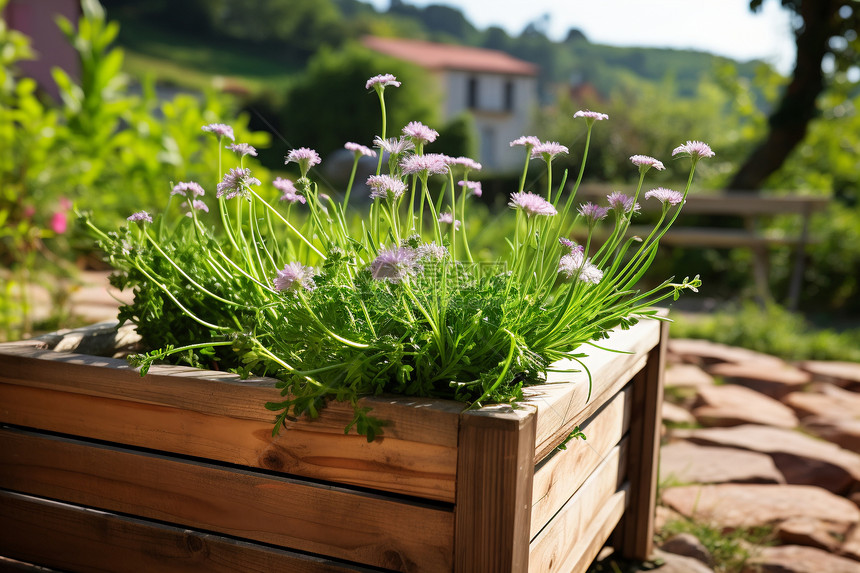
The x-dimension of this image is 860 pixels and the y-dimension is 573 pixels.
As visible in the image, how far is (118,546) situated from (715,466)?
2.01m

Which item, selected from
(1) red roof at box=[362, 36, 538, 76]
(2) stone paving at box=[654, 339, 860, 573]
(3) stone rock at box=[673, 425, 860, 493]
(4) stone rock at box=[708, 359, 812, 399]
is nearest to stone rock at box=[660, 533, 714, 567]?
(2) stone paving at box=[654, 339, 860, 573]

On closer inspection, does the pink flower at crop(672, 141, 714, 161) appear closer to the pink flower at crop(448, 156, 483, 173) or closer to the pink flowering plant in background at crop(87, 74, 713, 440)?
the pink flowering plant in background at crop(87, 74, 713, 440)

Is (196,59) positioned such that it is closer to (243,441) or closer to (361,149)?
(361,149)

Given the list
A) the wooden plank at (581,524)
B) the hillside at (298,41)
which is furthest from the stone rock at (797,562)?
the hillside at (298,41)

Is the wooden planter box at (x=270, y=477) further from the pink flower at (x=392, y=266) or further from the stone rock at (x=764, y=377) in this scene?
the stone rock at (x=764, y=377)

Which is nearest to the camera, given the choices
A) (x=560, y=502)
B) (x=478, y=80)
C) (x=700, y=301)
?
(x=560, y=502)

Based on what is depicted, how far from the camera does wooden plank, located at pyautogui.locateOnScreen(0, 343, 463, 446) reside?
96 cm

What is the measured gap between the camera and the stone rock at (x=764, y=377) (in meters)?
3.73

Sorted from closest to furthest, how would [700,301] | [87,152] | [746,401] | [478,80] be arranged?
1. [746,401]
2. [87,152]
3. [700,301]
4. [478,80]

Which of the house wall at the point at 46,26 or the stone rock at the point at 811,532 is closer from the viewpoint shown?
the stone rock at the point at 811,532

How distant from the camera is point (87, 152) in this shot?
4.52m

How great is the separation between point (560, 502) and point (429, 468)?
31 cm

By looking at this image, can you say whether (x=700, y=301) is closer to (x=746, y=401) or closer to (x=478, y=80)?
(x=746, y=401)

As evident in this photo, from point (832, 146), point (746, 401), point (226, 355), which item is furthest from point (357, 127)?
point (226, 355)
